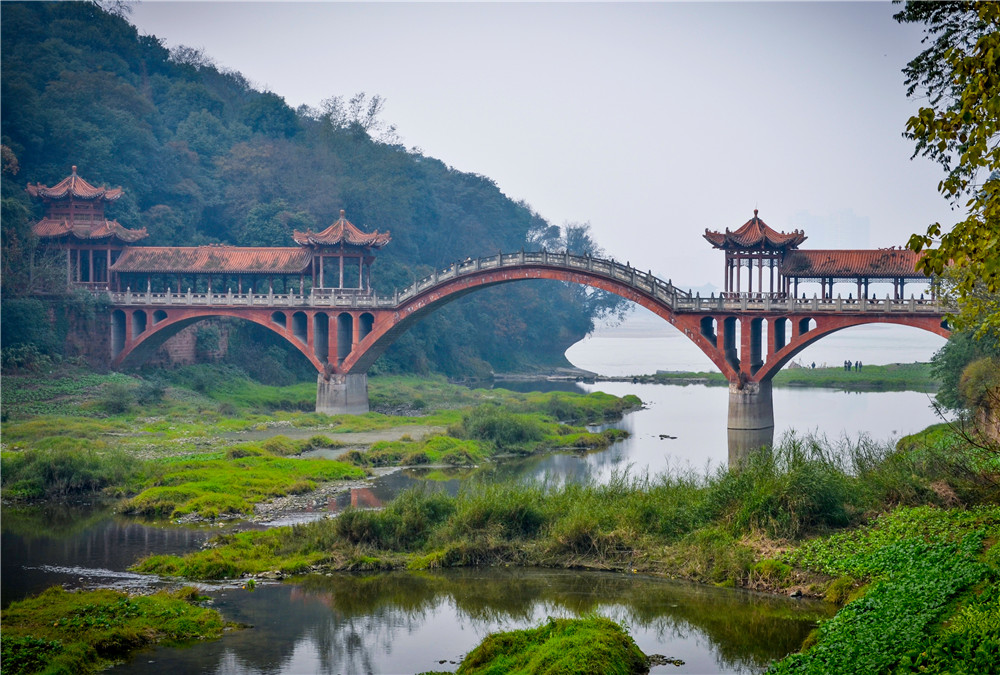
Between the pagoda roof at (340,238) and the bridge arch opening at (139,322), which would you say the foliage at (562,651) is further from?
the bridge arch opening at (139,322)

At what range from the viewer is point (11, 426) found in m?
36.4

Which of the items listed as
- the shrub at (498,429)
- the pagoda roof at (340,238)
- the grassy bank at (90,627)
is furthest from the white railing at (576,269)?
the grassy bank at (90,627)

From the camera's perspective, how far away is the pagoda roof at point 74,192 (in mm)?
52969

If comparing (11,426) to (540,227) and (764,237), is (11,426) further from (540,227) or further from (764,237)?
(540,227)

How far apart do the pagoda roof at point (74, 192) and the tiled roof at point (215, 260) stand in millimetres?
3003

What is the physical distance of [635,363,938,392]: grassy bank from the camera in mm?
63875

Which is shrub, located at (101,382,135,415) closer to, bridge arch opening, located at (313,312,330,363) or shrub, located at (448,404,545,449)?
bridge arch opening, located at (313,312,330,363)

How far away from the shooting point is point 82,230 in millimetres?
Result: 52219

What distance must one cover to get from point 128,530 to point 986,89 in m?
20.5

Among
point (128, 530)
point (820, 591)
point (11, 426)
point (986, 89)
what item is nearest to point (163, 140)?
point (11, 426)

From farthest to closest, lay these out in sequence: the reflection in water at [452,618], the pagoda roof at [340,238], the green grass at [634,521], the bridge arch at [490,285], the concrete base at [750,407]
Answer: the pagoda roof at [340,238] < the bridge arch at [490,285] < the concrete base at [750,407] < the green grass at [634,521] < the reflection in water at [452,618]

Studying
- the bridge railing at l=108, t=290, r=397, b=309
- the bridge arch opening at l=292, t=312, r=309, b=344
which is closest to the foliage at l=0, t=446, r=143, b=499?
the bridge railing at l=108, t=290, r=397, b=309

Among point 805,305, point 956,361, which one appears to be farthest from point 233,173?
point 956,361

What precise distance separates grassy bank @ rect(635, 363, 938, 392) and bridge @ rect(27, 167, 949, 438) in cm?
1563
